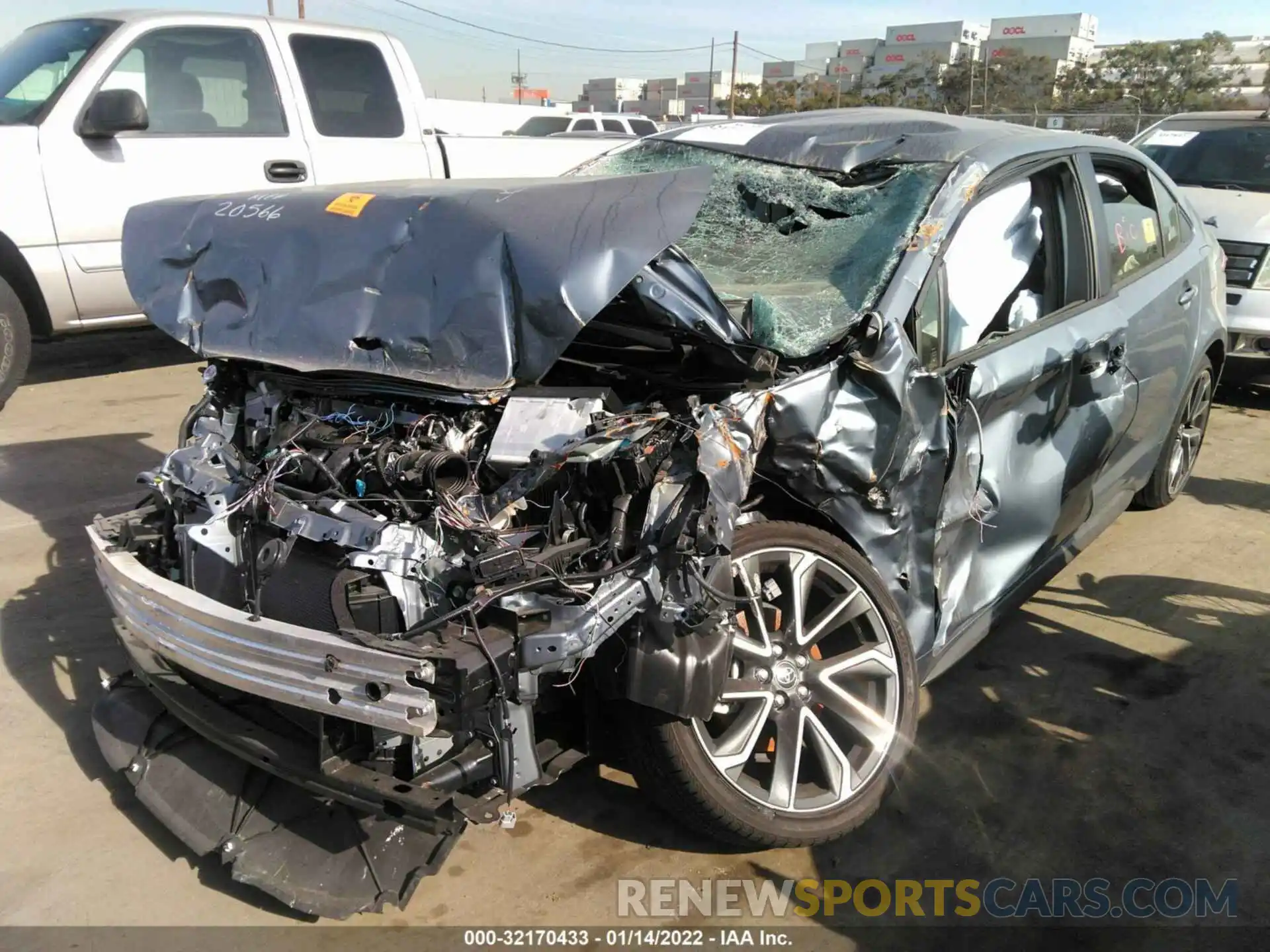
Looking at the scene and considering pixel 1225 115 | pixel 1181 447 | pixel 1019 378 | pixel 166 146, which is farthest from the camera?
pixel 1225 115

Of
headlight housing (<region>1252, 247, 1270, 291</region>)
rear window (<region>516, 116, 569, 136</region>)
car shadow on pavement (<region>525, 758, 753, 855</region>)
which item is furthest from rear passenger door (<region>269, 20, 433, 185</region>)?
rear window (<region>516, 116, 569, 136</region>)

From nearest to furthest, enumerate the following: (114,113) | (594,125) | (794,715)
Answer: (794,715), (114,113), (594,125)

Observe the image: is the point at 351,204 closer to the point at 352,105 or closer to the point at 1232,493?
the point at 1232,493

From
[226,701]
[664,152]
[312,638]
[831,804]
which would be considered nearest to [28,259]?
[664,152]

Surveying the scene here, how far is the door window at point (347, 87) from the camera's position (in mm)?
7301

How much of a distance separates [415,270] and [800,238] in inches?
53.5

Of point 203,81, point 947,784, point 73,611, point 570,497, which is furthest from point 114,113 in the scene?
point 947,784

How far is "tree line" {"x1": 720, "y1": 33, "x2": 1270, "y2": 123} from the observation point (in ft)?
131

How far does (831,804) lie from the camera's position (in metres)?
2.70

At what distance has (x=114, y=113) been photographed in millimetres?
6188

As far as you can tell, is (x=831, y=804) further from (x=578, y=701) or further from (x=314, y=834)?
(x=314, y=834)

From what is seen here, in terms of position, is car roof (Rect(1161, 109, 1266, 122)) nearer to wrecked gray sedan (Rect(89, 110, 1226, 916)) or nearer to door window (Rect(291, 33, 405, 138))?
wrecked gray sedan (Rect(89, 110, 1226, 916))

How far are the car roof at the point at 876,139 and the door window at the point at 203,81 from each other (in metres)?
4.39

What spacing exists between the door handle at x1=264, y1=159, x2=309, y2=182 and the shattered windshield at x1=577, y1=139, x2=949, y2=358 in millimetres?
A: 4072
